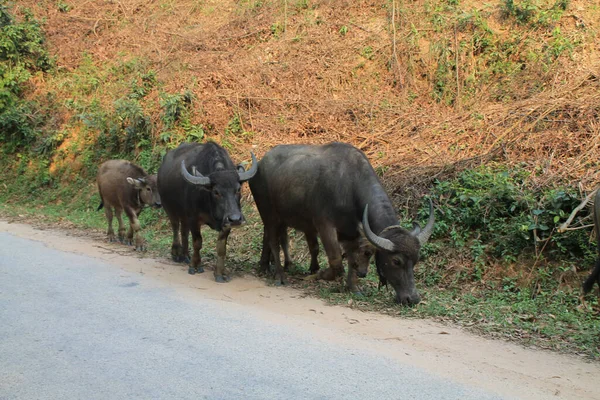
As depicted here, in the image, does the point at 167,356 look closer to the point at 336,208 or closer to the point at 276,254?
the point at 336,208

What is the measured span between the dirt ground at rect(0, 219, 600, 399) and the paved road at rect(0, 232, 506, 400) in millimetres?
262

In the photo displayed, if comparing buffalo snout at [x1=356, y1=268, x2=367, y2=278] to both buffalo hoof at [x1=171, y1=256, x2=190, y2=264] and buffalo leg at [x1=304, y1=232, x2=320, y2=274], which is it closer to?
buffalo leg at [x1=304, y1=232, x2=320, y2=274]

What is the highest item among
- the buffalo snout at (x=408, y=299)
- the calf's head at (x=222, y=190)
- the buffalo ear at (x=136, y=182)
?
the calf's head at (x=222, y=190)

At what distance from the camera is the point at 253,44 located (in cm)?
1739

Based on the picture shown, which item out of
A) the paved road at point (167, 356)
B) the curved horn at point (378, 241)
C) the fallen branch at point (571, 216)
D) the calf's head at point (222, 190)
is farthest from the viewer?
the calf's head at point (222, 190)

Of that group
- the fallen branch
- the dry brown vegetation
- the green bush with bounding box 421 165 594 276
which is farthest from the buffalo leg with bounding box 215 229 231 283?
the fallen branch

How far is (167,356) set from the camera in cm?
493

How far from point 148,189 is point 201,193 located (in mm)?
3174

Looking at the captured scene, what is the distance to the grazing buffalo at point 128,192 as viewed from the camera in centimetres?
1108

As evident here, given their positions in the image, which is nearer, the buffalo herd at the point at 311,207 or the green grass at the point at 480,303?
the green grass at the point at 480,303

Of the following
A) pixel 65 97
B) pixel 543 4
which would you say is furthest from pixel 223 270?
pixel 65 97

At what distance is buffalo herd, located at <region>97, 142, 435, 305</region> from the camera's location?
6.88m

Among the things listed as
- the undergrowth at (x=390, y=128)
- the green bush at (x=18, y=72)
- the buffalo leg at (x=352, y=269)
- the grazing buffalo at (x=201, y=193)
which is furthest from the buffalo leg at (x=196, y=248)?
the green bush at (x=18, y=72)

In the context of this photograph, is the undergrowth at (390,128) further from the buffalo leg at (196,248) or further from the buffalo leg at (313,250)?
the buffalo leg at (196,248)
